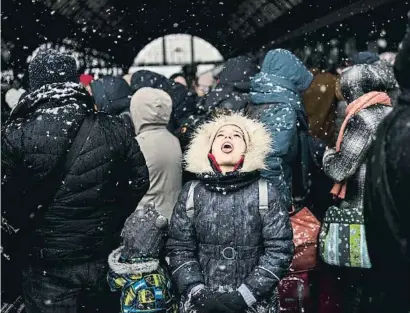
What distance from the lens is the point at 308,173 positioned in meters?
5.05

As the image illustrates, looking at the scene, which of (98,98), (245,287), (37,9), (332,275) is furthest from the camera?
(37,9)

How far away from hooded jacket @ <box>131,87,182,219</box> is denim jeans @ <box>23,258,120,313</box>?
3.69ft

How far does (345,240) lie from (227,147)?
99cm

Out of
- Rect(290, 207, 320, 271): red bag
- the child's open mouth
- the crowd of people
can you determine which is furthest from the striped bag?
the child's open mouth

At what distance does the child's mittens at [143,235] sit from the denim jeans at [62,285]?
0.62 feet

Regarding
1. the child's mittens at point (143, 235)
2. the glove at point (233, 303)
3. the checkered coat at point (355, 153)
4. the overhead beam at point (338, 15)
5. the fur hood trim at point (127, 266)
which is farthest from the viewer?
the overhead beam at point (338, 15)

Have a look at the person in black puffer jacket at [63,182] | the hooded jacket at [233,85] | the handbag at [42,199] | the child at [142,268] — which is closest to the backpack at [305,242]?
the child at [142,268]

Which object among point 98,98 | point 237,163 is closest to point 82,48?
point 98,98

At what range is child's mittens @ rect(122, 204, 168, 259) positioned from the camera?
3.82m

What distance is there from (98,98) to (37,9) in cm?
777

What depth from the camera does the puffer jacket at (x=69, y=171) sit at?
346 cm

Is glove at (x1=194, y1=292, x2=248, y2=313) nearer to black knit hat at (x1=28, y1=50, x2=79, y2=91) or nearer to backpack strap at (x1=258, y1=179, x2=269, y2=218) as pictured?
backpack strap at (x1=258, y1=179, x2=269, y2=218)

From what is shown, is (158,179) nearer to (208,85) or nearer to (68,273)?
(68,273)

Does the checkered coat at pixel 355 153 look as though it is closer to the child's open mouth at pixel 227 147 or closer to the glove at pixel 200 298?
the child's open mouth at pixel 227 147
